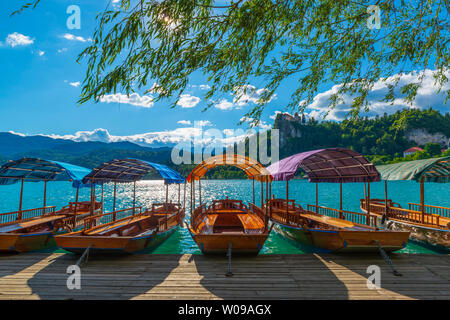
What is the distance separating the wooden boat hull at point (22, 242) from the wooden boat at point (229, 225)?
5116mm

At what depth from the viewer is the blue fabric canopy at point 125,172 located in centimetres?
859

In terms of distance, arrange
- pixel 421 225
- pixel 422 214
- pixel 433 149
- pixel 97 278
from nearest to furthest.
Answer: pixel 97 278 → pixel 421 225 → pixel 422 214 → pixel 433 149

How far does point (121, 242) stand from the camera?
6.12 m

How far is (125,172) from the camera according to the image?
1105 centimetres

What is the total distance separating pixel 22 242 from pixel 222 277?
6.50 metres

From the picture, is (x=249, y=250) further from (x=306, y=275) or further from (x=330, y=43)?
(x=330, y=43)

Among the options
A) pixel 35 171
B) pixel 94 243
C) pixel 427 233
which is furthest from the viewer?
pixel 35 171

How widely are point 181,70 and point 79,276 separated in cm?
512

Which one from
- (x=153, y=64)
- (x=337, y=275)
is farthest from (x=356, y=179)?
(x=153, y=64)

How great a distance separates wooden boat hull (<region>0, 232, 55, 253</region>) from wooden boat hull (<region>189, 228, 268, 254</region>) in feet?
17.9

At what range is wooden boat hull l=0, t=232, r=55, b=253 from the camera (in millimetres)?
6625

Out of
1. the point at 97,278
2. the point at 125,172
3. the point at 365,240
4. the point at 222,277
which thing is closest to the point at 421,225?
the point at 365,240

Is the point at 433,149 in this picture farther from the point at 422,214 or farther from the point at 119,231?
the point at 119,231

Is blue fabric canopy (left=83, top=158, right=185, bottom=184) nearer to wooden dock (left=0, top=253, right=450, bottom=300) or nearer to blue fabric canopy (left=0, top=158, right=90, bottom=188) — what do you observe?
blue fabric canopy (left=0, top=158, right=90, bottom=188)
